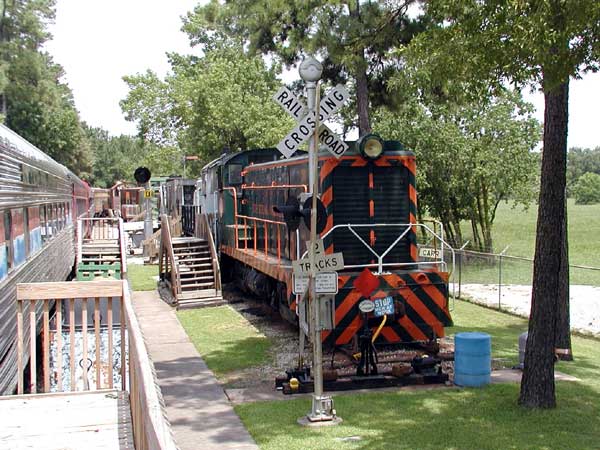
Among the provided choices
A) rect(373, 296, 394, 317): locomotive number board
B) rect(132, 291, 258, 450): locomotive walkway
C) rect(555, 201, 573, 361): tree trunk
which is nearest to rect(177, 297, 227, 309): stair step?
rect(132, 291, 258, 450): locomotive walkway

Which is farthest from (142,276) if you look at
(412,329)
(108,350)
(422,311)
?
(108,350)

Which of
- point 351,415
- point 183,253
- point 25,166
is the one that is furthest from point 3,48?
point 351,415

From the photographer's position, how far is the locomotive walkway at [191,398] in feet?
23.7

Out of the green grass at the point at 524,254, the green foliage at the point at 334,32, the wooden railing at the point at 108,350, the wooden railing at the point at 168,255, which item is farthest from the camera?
the green grass at the point at 524,254

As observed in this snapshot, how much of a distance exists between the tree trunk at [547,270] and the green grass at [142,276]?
1411 cm

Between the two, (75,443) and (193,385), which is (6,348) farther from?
(193,385)

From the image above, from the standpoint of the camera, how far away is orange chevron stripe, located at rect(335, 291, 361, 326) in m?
10.1

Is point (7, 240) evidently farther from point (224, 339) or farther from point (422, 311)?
point (224, 339)

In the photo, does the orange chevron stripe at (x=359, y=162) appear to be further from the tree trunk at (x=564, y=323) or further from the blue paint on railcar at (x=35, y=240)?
the blue paint on railcar at (x=35, y=240)

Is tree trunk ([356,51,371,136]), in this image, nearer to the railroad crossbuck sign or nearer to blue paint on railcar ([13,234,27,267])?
the railroad crossbuck sign

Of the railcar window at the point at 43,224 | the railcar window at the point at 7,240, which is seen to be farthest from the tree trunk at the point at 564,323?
the railcar window at the point at 43,224

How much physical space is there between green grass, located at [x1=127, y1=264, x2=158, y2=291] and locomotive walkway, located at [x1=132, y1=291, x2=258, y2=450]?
684cm

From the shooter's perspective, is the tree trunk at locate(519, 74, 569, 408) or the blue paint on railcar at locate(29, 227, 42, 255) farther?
the blue paint on railcar at locate(29, 227, 42, 255)

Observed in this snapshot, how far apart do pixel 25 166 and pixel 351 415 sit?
5104 millimetres
